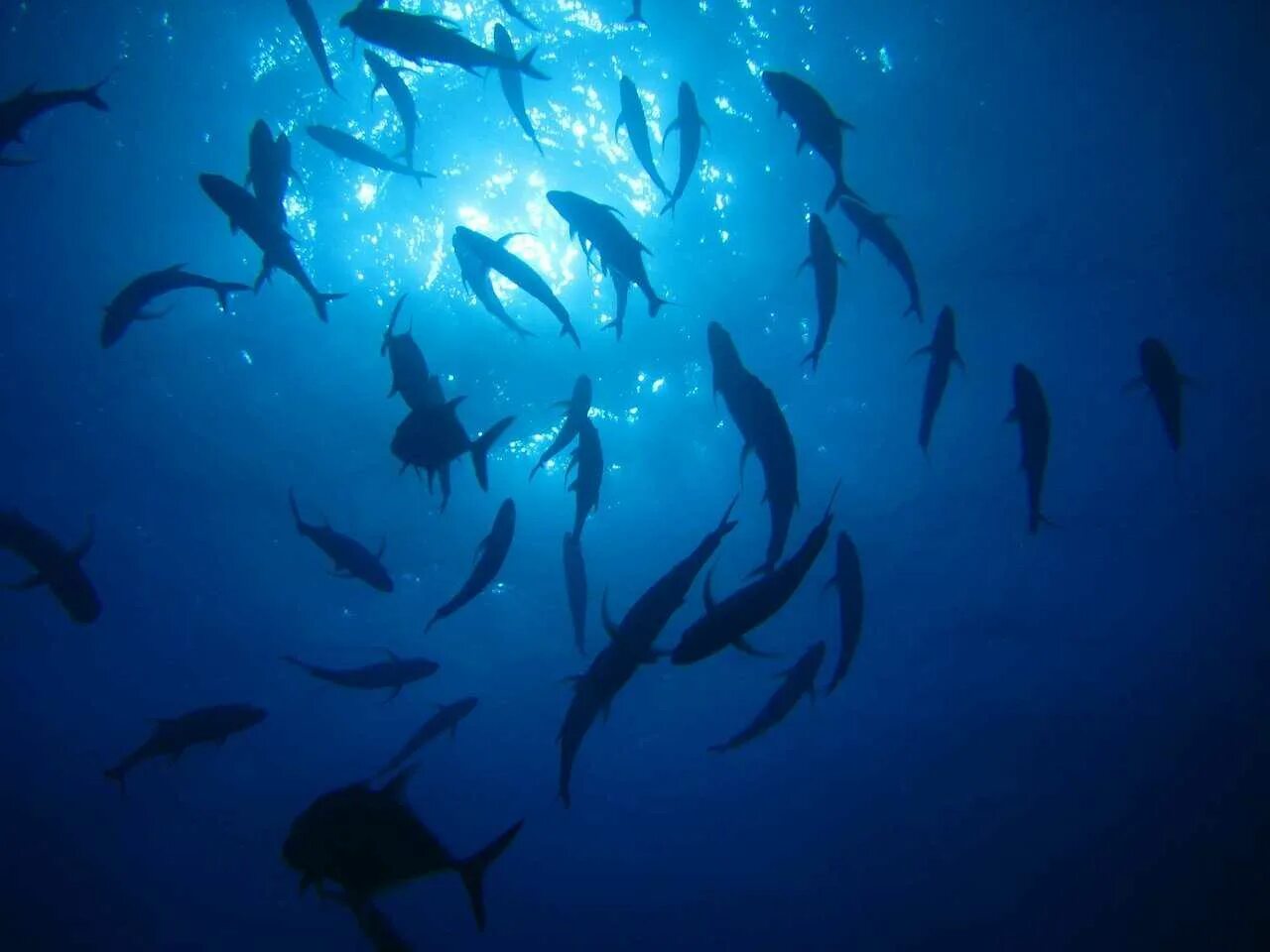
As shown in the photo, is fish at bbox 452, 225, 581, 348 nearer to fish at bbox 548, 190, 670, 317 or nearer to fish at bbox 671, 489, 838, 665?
fish at bbox 548, 190, 670, 317

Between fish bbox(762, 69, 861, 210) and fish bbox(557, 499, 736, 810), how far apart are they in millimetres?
3574

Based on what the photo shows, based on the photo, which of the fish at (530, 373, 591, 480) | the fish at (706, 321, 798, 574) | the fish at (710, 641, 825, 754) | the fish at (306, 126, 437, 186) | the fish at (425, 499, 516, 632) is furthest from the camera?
the fish at (306, 126, 437, 186)

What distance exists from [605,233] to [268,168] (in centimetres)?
248

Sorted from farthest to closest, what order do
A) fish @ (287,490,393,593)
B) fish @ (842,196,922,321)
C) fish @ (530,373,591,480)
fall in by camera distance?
fish @ (530,373,591,480) < fish @ (842,196,922,321) < fish @ (287,490,393,593)

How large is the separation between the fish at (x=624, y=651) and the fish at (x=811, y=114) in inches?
141

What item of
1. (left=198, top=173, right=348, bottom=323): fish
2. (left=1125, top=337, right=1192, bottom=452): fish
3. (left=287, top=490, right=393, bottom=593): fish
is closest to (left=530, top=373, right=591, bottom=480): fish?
(left=287, top=490, right=393, bottom=593): fish

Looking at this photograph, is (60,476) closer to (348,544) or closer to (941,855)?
(348,544)

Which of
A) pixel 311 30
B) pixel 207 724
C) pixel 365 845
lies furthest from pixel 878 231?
pixel 207 724

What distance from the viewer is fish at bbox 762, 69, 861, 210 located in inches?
222

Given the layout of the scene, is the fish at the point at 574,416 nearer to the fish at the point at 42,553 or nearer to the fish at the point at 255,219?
the fish at the point at 255,219

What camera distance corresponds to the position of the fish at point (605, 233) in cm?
565

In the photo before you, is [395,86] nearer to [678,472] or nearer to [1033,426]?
[1033,426]

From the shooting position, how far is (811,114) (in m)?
5.72

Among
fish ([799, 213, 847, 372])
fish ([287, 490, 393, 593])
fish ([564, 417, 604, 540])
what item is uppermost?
fish ([799, 213, 847, 372])
